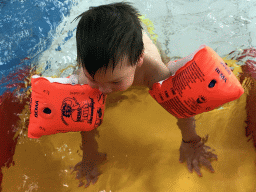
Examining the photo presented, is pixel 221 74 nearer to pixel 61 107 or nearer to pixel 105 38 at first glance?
pixel 105 38

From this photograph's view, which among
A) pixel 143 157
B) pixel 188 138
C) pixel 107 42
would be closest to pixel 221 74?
pixel 188 138

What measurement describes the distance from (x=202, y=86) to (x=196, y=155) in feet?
1.59

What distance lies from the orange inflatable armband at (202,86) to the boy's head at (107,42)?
0.32 meters

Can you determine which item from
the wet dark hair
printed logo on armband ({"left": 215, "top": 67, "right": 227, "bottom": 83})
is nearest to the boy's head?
the wet dark hair

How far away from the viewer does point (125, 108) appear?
65.4 inches

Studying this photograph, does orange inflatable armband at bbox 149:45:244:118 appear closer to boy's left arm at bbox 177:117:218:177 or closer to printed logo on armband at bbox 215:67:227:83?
printed logo on armband at bbox 215:67:227:83

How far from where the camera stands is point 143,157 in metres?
1.43

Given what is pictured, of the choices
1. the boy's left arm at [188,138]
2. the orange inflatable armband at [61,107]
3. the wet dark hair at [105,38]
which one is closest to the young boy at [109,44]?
the wet dark hair at [105,38]

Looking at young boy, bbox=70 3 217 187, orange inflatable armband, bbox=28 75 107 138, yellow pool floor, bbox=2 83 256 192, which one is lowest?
yellow pool floor, bbox=2 83 256 192

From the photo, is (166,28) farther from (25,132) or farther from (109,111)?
(25,132)

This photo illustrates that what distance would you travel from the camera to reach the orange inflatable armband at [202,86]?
3.52 feet

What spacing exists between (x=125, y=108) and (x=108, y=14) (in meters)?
0.86

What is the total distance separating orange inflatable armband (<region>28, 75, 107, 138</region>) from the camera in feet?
3.83

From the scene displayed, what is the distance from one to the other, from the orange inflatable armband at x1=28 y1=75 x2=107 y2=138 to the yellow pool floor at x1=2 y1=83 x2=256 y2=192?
33 centimetres
